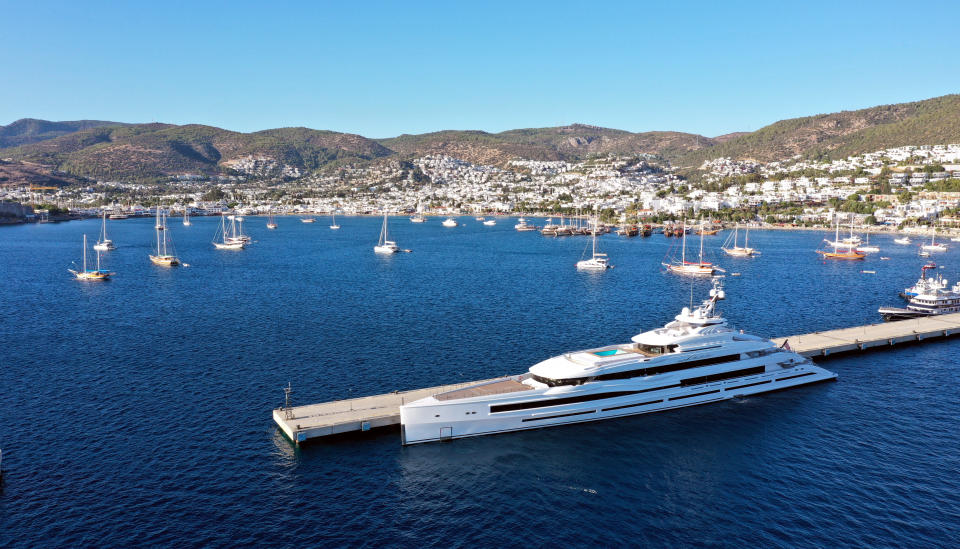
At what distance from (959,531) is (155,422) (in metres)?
42.8

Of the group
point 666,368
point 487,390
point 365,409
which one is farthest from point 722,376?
point 365,409

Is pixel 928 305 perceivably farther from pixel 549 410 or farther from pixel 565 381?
pixel 549 410

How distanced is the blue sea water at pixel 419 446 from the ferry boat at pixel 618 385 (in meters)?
1.00

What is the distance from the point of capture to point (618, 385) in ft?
121

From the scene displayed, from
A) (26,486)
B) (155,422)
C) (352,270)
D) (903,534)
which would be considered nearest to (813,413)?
(903,534)

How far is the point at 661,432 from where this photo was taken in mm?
35750

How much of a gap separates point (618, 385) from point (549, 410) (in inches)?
192

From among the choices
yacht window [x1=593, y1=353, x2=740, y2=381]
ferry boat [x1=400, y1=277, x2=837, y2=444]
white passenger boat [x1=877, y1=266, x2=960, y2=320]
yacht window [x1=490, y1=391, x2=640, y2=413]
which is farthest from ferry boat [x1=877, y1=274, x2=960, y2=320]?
yacht window [x1=490, y1=391, x2=640, y2=413]

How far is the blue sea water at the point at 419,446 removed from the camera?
26.0m

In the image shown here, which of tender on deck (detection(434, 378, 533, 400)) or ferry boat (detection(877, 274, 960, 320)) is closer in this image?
tender on deck (detection(434, 378, 533, 400))

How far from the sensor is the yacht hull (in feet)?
111

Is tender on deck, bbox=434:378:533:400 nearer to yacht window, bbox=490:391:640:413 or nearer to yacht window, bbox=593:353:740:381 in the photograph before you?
yacht window, bbox=490:391:640:413

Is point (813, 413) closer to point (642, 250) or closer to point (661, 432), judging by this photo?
point (661, 432)

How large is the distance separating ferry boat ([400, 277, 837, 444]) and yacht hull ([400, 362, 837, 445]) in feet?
0.19
